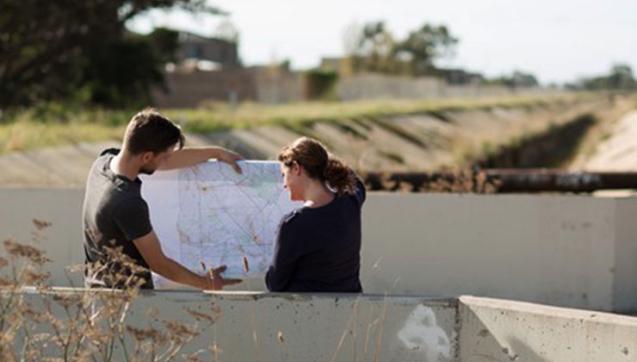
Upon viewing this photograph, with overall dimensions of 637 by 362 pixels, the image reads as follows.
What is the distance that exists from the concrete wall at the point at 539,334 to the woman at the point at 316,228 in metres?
0.64

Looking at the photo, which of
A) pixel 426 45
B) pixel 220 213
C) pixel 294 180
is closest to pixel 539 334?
pixel 294 180

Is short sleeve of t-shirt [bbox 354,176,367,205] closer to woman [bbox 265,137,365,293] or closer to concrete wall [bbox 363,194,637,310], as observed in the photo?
woman [bbox 265,137,365,293]

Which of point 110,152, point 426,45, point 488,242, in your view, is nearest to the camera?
point 110,152

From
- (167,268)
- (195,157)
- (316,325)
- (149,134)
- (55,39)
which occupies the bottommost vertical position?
(316,325)

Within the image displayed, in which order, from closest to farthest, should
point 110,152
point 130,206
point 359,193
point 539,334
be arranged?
point 539,334, point 130,206, point 359,193, point 110,152

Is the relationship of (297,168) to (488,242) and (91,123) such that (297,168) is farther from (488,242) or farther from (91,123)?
(91,123)

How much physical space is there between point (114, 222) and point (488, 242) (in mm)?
7394

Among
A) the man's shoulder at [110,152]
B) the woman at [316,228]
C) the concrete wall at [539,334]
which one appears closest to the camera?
the concrete wall at [539,334]

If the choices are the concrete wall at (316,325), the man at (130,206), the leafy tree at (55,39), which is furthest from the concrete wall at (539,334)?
the leafy tree at (55,39)

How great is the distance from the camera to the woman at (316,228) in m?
6.90

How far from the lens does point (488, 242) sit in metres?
13.8

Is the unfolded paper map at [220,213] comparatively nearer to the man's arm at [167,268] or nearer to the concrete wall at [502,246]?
the man's arm at [167,268]

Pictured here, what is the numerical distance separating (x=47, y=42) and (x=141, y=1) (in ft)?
10.0

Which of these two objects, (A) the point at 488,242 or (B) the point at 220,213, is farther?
(A) the point at 488,242
